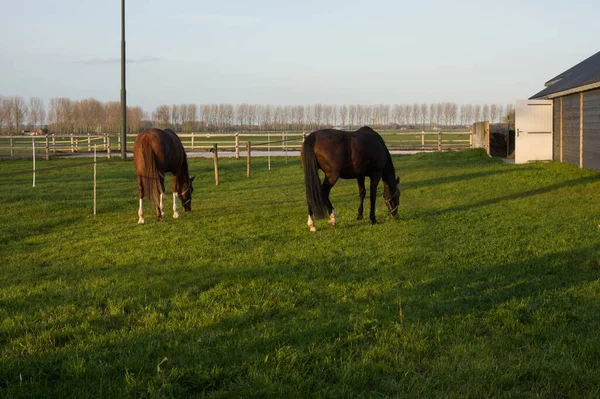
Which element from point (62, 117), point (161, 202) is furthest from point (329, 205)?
point (62, 117)

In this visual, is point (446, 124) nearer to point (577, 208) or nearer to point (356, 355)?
point (577, 208)

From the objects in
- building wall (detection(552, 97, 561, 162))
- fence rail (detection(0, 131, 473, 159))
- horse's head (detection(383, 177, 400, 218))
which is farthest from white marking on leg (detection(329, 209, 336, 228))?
building wall (detection(552, 97, 561, 162))

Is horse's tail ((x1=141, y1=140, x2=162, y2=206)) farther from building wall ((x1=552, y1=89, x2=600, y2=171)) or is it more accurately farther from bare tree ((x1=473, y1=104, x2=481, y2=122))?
bare tree ((x1=473, y1=104, x2=481, y2=122))

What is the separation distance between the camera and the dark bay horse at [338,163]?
9180mm

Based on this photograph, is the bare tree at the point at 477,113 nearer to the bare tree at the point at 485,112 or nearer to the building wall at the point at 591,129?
the bare tree at the point at 485,112

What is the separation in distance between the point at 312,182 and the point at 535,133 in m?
15.9

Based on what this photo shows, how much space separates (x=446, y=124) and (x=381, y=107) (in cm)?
1320

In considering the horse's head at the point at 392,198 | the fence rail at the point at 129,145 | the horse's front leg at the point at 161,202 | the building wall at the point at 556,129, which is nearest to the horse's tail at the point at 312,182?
the horse's head at the point at 392,198

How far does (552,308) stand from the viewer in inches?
196

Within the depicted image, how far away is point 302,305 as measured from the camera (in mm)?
5184

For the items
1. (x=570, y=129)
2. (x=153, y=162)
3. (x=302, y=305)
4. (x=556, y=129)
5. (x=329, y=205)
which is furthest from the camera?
(x=556, y=129)

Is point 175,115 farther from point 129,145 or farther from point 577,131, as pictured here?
point 577,131

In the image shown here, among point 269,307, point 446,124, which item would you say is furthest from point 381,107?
point 269,307

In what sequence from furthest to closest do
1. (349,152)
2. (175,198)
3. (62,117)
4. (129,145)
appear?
(62,117), (129,145), (175,198), (349,152)
